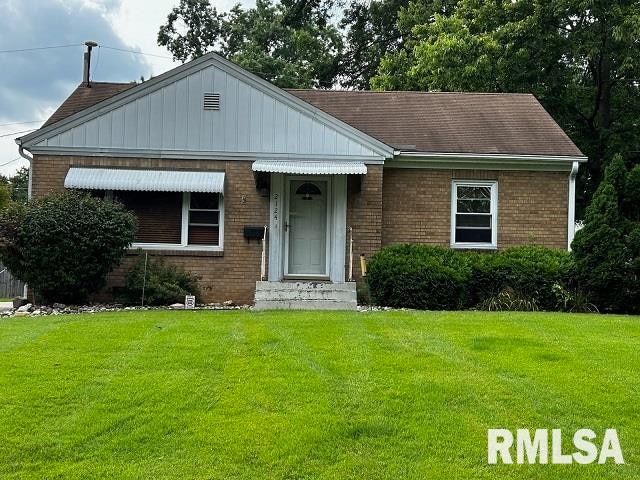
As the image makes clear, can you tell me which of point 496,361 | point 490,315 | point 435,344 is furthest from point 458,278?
point 496,361

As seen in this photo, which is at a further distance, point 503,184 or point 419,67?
point 419,67

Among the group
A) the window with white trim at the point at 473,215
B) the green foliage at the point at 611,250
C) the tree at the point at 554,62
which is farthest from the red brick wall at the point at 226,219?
the tree at the point at 554,62

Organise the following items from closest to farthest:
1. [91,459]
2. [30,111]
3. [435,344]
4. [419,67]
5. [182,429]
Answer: [91,459] → [182,429] → [435,344] → [419,67] → [30,111]

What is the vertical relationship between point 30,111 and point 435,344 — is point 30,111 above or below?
above

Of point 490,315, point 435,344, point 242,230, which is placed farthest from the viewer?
point 242,230

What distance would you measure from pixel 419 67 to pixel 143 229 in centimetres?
1325

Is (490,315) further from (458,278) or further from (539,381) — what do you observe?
(539,381)

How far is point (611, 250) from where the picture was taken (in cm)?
1149

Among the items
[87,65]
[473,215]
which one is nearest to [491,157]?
[473,215]

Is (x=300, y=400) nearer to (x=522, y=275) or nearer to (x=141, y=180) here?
(x=522, y=275)

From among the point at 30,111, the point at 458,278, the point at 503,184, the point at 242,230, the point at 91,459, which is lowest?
the point at 91,459

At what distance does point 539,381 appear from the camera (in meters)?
5.72

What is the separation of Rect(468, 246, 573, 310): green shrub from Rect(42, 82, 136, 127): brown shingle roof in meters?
9.25

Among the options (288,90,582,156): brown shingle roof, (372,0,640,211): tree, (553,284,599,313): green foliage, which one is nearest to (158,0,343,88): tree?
(372,0,640,211): tree
